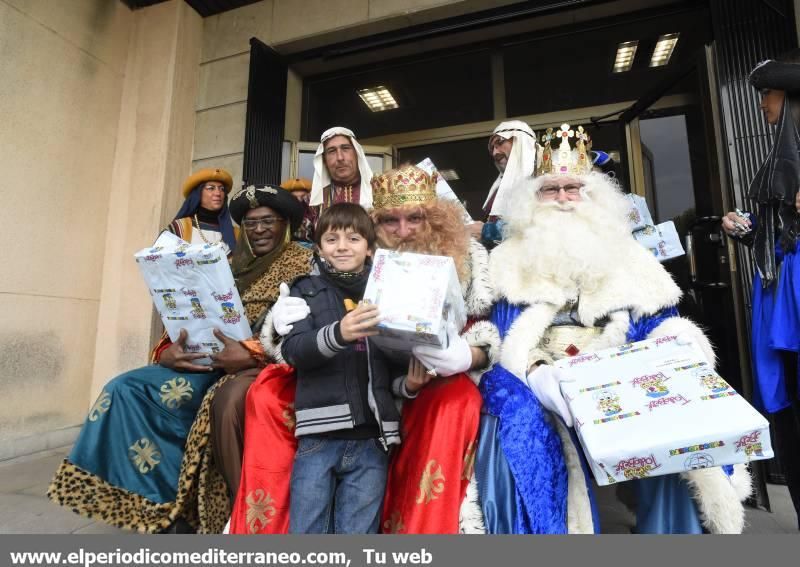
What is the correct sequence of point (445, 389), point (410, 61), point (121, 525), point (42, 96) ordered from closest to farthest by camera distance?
point (445, 389) → point (121, 525) → point (42, 96) → point (410, 61)

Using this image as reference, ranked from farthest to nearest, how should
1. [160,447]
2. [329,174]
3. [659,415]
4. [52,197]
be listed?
[52,197] → [329,174] → [160,447] → [659,415]

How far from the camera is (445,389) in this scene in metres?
1.64

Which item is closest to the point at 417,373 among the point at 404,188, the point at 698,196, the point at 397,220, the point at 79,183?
the point at 397,220

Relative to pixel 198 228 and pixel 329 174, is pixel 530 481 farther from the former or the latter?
pixel 198 228

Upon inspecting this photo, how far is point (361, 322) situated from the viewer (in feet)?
4.45

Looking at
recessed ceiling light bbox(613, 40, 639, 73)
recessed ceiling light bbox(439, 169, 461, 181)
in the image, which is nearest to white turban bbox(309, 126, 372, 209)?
recessed ceiling light bbox(439, 169, 461, 181)

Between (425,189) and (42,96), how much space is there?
3.76 meters

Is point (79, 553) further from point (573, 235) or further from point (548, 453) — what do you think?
point (573, 235)

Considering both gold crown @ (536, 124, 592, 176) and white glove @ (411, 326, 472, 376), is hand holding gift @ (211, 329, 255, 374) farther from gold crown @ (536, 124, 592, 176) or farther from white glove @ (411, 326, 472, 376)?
gold crown @ (536, 124, 592, 176)

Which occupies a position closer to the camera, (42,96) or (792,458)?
(792,458)

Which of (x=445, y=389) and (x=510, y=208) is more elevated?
(x=510, y=208)

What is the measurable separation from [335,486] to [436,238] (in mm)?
1050

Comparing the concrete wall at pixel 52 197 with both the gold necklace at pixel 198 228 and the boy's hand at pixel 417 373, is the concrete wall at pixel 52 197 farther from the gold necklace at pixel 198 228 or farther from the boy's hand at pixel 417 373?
the boy's hand at pixel 417 373

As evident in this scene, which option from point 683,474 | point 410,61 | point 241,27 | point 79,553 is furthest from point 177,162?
point 683,474
